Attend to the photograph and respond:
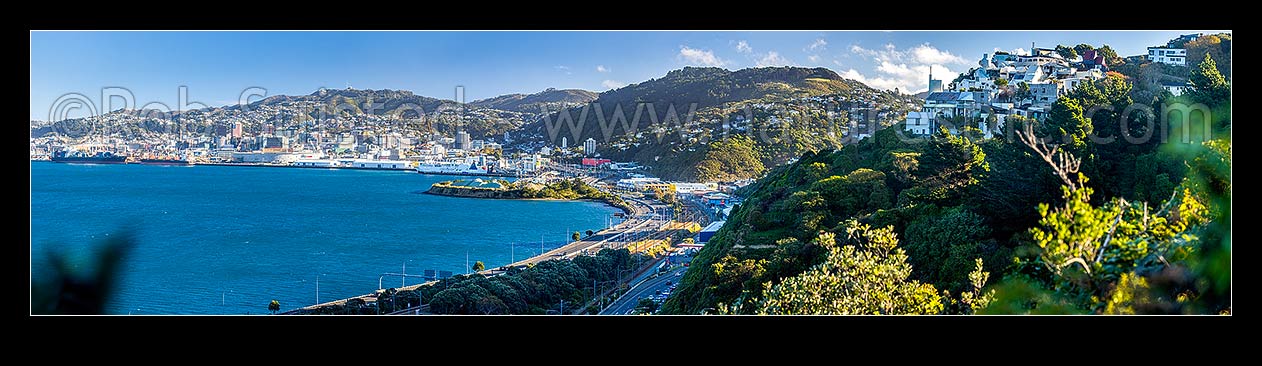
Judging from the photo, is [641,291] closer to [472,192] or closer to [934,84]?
[934,84]

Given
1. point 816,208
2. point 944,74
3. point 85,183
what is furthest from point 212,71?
point 816,208

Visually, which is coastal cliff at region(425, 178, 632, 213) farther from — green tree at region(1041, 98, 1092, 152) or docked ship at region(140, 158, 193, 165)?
green tree at region(1041, 98, 1092, 152)

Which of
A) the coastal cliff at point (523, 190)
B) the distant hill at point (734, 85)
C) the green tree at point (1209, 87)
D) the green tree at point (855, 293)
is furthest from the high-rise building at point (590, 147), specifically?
the green tree at point (855, 293)

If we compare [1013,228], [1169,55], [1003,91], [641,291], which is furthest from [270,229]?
[1013,228]

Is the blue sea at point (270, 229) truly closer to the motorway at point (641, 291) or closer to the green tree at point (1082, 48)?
the motorway at point (641, 291)

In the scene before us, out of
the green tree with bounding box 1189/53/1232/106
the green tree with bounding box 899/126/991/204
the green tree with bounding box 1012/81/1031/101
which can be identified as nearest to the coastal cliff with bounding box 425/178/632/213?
the green tree with bounding box 1012/81/1031/101
